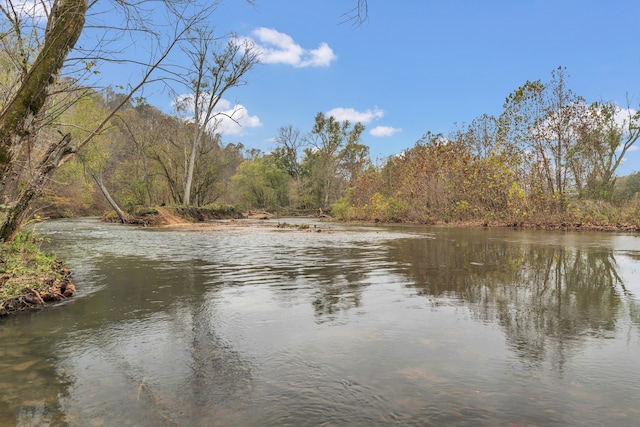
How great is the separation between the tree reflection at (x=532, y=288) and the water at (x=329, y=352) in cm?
3

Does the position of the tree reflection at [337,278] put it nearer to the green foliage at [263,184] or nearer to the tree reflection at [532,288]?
the tree reflection at [532,288]

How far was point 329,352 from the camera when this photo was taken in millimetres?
3387

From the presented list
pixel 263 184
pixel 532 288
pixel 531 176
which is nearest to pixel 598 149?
pixel 531 176

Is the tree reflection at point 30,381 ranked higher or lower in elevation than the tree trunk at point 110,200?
lower

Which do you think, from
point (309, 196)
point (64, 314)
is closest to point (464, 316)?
point (64, 314)

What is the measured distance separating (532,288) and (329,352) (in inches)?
152

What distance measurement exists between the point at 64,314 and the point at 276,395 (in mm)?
3318

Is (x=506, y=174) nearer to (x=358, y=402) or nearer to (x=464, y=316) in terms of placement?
(x=464, y=316)

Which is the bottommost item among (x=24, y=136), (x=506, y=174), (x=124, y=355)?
(x=124, y=355)

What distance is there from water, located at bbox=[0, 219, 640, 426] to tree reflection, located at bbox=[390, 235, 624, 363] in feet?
0.11

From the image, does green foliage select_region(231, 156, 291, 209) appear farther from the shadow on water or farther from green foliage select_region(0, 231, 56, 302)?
green foliage select_region(0, 231, 56, 302)

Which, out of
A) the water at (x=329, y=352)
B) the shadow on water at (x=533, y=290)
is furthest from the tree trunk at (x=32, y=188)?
the shadow on water at (x=533, y=290)

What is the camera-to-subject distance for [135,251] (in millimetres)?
10586

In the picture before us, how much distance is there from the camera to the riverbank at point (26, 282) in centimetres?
473
